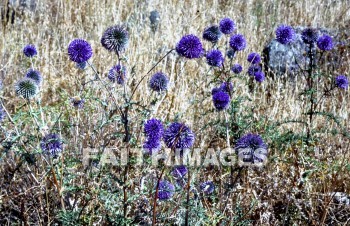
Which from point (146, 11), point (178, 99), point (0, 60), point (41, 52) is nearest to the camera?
point (178, 99)

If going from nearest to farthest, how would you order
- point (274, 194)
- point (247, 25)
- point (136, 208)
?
1. point (136, 208)
2. point (274, 194)
3. point (247, 25)

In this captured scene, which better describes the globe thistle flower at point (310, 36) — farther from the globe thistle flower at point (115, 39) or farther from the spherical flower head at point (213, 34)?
the globe thistle flower at point (115, 39)

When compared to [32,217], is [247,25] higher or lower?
higher

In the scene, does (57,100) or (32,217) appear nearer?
(32,217)

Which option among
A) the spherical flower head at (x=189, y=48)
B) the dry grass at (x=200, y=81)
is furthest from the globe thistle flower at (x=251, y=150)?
the spherical flower head at (x=189, y=48)

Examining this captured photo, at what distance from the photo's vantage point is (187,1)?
20.7 ft

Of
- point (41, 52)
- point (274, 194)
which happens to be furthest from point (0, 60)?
point (274, 194)

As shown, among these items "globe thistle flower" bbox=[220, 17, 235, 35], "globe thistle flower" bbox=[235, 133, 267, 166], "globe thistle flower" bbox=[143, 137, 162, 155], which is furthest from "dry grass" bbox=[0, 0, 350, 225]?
"globe thistle flower" bbox=[220, 17, 235, 35]

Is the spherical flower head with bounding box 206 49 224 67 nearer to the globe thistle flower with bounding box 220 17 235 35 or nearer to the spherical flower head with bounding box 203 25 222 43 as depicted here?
the spherical flower head with bounding box 203 25 222 43

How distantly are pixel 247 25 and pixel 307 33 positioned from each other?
2461 millimetres

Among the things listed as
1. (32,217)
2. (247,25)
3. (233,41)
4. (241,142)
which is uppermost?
(247,25)

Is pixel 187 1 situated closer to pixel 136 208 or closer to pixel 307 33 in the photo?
pixel 307 33

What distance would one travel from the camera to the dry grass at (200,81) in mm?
2502

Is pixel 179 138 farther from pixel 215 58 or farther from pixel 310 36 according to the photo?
pixel 310 36
